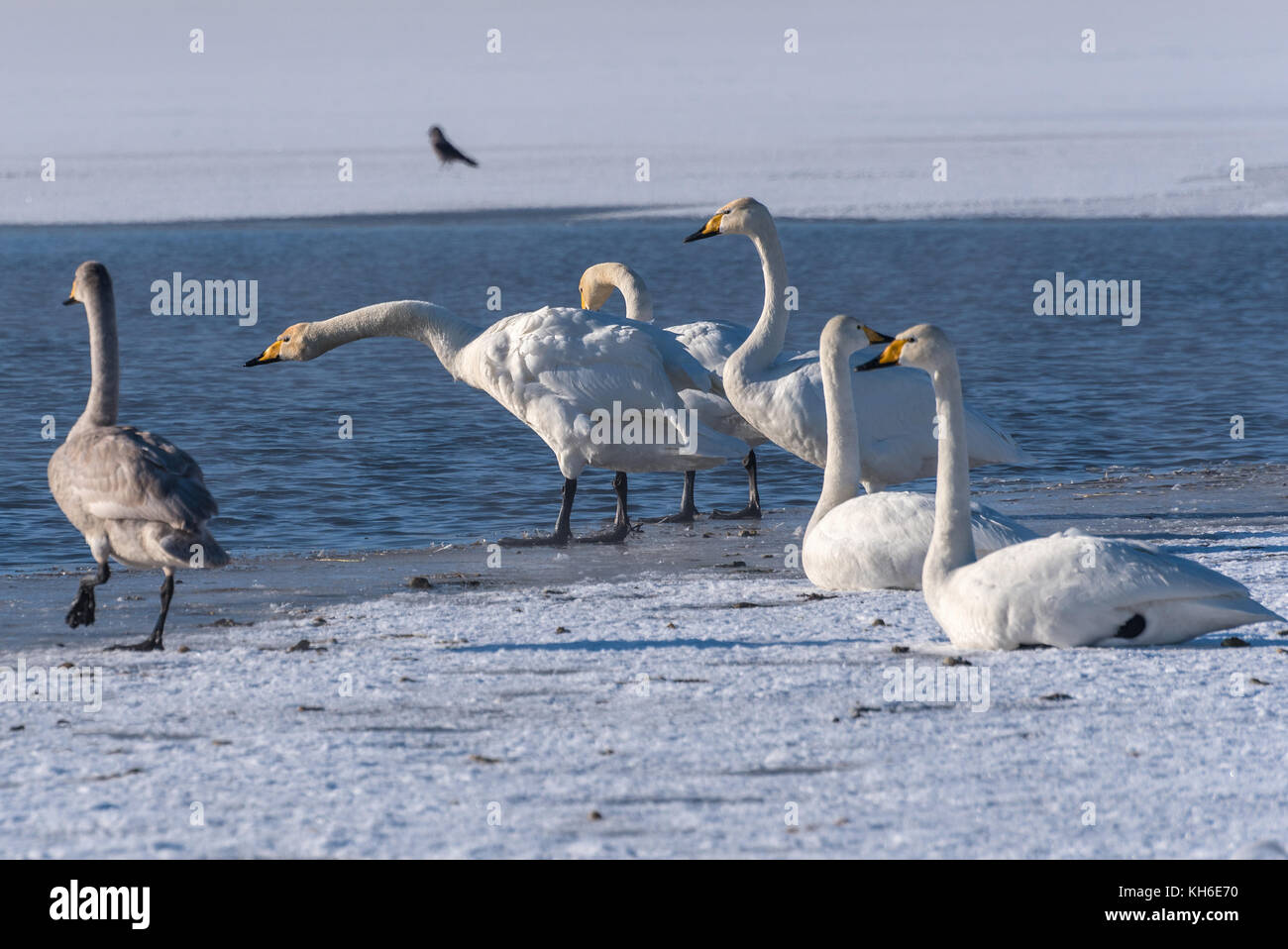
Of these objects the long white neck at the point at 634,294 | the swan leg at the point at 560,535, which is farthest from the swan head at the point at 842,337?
the long white neck at the point at 634,294

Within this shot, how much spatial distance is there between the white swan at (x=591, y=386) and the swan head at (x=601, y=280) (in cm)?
238

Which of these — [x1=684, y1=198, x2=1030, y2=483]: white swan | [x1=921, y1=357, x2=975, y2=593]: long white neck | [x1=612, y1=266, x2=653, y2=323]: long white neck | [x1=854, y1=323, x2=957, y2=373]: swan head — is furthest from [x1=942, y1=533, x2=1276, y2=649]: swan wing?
[x1=612, y1=266, x2=653, y2=323]: long white neck

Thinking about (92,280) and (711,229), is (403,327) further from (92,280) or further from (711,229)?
(92,280)

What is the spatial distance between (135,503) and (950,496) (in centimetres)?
339

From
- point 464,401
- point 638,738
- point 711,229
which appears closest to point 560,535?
point 711,229

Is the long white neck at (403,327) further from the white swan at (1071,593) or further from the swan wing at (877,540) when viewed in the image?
the white swan at (1071,593)

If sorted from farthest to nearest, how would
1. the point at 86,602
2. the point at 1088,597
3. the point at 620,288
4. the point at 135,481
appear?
the point at 620,288, the point at 86,602, the point at 135,481, the point at 1088,597

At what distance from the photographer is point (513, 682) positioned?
6.76m

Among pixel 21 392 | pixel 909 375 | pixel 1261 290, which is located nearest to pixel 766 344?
pixel 909 375

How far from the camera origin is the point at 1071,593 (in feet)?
22.1

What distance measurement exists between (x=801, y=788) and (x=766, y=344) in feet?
19.8

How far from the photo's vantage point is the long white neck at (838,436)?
9305 millimetres

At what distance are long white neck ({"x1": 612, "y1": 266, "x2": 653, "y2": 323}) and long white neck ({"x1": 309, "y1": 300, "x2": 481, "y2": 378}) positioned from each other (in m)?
2.21

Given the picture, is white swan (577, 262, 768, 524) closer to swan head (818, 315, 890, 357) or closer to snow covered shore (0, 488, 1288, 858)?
swan head (818, 315, 890, 357)
